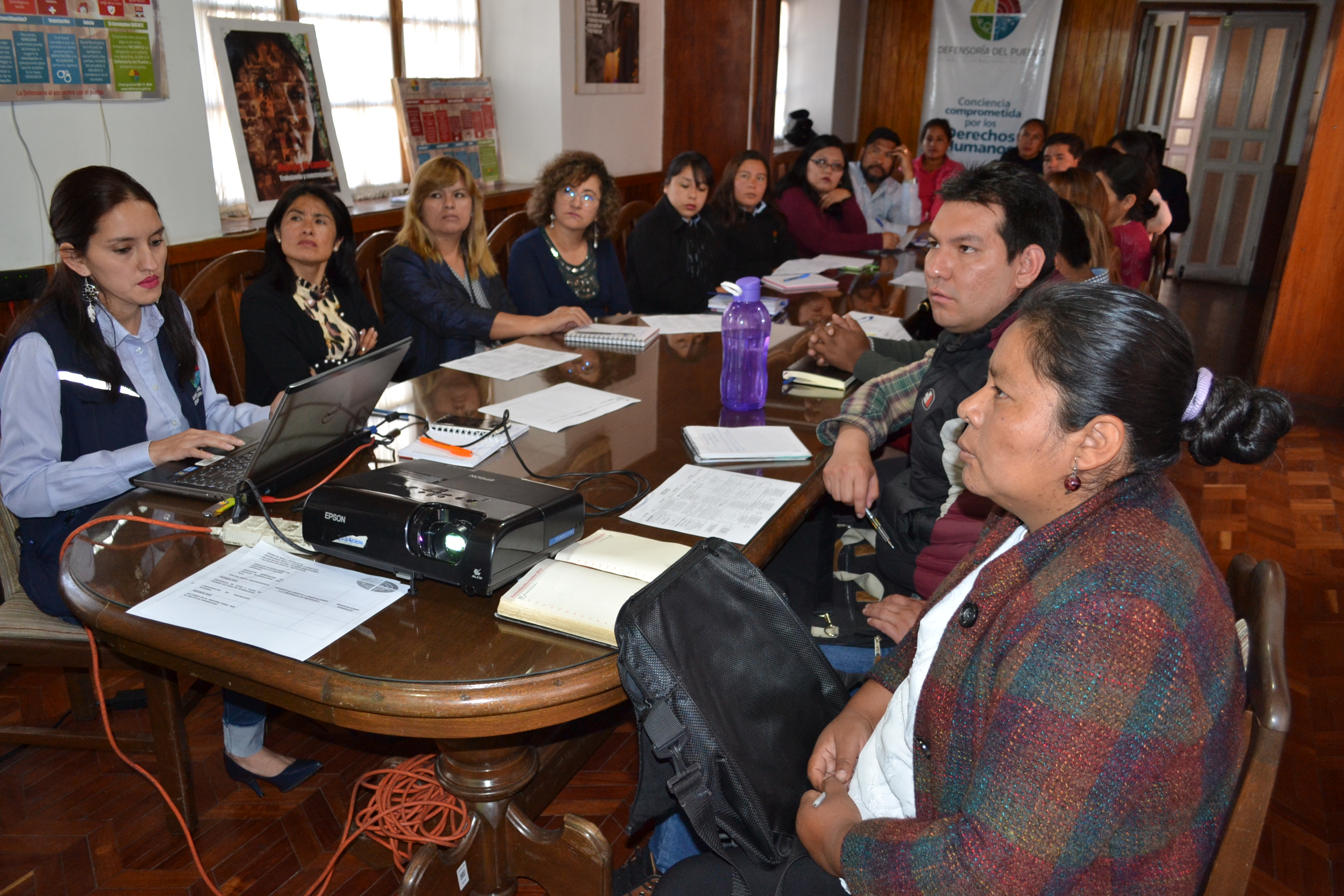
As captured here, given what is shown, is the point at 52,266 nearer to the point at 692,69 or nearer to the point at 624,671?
the point at 624,671

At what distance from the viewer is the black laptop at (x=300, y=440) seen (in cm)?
143

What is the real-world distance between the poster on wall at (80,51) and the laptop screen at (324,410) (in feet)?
5.28

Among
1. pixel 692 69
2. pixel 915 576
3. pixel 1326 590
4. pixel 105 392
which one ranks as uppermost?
pixel 692 69

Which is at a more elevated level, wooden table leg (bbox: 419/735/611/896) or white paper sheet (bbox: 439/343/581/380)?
white paper sheet (bbox: 439/343/581/380)

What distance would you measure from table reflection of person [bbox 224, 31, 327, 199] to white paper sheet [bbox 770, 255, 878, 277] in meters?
1.89

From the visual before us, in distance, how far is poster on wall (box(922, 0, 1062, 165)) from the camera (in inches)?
297

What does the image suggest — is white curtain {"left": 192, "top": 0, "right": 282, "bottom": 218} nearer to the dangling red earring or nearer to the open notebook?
the open notebook

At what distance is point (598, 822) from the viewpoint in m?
1.90

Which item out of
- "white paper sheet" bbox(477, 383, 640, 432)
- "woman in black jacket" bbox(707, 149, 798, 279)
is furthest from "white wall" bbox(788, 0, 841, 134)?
"white paper sheet" bbox(477, 383, 640, 432)

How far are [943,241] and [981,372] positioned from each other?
0.27 m

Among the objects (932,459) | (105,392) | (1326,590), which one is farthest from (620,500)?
(1326,590)

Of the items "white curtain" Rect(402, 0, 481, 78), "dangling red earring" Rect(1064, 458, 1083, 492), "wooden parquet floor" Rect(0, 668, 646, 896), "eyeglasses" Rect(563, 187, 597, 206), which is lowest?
"wooden parquet floor" Rect(0, 668, 646, 896)

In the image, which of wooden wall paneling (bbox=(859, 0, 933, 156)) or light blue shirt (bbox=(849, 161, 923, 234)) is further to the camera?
wooden wall paneling (bbox=(859, 0, 933, 156))

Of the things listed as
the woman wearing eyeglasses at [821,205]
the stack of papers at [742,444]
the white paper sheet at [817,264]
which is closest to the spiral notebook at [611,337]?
the stack of papers at [742,444]
